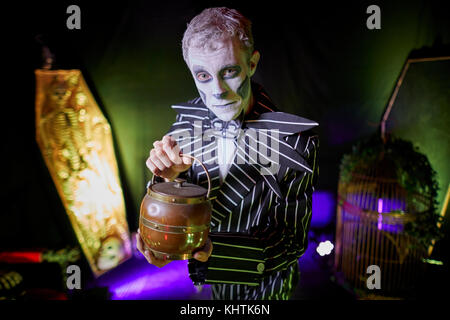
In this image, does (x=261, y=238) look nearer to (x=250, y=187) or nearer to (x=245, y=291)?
(x=250, y=187)

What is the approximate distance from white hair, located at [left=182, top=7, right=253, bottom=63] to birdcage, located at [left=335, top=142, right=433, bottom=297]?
2225 mm

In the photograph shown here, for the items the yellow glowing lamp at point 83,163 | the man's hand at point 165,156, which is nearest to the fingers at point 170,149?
the man's hand at point 165,156

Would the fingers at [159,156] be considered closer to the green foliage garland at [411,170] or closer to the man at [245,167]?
the man at [245,167]

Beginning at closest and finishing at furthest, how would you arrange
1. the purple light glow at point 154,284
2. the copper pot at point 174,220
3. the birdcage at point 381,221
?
the copper pot at point 174,220
the purple light glow at point 154,284
the birdcage at point 381,221

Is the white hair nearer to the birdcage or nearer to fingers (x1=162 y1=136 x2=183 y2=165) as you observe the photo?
fingers (x1=162 y1=136 x2=183 y2=165)

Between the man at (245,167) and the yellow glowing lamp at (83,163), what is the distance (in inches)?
45.6

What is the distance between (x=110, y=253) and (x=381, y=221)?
101 inches

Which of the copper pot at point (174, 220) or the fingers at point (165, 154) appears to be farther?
the fingers at point (165, 154)

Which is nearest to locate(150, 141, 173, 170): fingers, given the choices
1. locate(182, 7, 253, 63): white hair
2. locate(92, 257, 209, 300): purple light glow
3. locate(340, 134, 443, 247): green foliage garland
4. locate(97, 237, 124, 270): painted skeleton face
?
locate(182, 7, 253, 63): white hair

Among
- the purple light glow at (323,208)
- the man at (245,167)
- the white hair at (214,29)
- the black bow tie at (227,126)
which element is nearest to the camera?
the white hair at (214,29)

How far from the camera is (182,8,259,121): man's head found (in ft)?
4.77

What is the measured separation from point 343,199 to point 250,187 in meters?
1.97

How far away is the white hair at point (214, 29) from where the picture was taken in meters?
1.45
